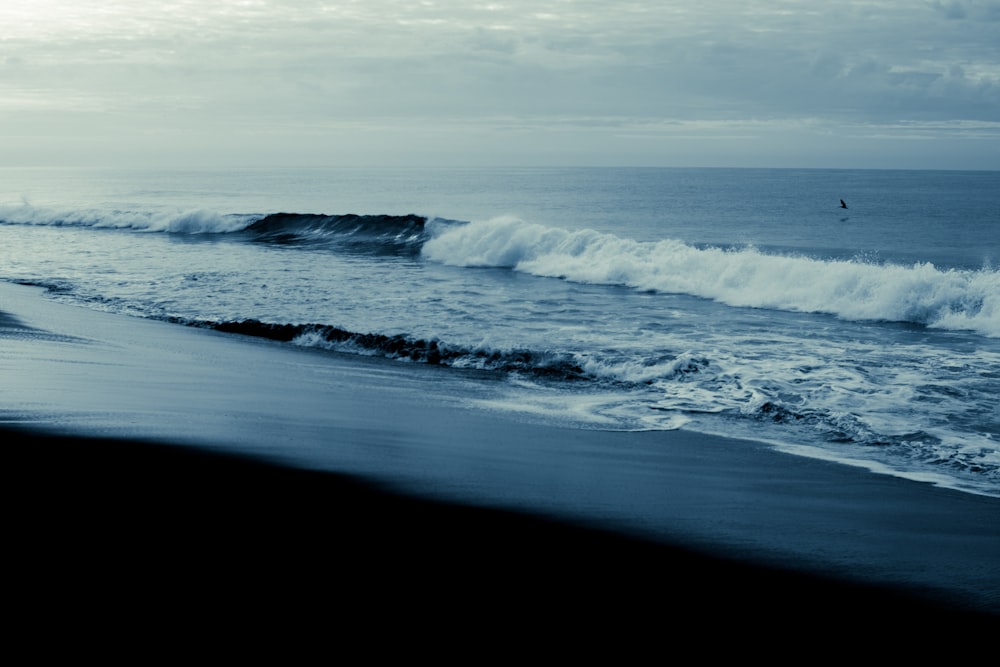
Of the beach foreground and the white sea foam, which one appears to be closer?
the beach foreground

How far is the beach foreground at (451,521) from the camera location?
4016 mm

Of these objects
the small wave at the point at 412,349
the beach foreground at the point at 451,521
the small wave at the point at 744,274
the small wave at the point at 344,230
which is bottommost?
the beach foreground at the point at 451,521

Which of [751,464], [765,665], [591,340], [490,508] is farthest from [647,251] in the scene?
[765,665]

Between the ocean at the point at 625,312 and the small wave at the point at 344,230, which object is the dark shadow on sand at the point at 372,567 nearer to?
the ocean at the point at 625,312

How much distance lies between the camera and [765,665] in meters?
3.58

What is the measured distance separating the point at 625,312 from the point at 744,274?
16.7ft

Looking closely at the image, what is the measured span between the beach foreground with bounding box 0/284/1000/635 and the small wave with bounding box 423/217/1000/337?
9.62 metres

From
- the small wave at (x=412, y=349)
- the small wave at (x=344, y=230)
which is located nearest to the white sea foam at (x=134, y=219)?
the small wave at (x=344, y=230)

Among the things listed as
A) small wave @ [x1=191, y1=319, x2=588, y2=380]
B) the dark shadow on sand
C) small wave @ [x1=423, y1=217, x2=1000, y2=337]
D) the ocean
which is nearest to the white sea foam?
the ocean

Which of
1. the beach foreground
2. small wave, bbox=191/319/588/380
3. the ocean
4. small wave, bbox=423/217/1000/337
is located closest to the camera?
the beach foreground

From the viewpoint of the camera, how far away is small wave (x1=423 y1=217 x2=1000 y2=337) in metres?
15.4

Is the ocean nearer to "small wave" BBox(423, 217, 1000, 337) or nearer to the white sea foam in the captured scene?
"small wave" BBox(423, 217, 1000, 337)

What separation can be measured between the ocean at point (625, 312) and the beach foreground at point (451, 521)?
995mm

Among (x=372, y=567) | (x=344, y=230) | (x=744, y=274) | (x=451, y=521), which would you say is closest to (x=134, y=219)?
(x=344, y=230)
